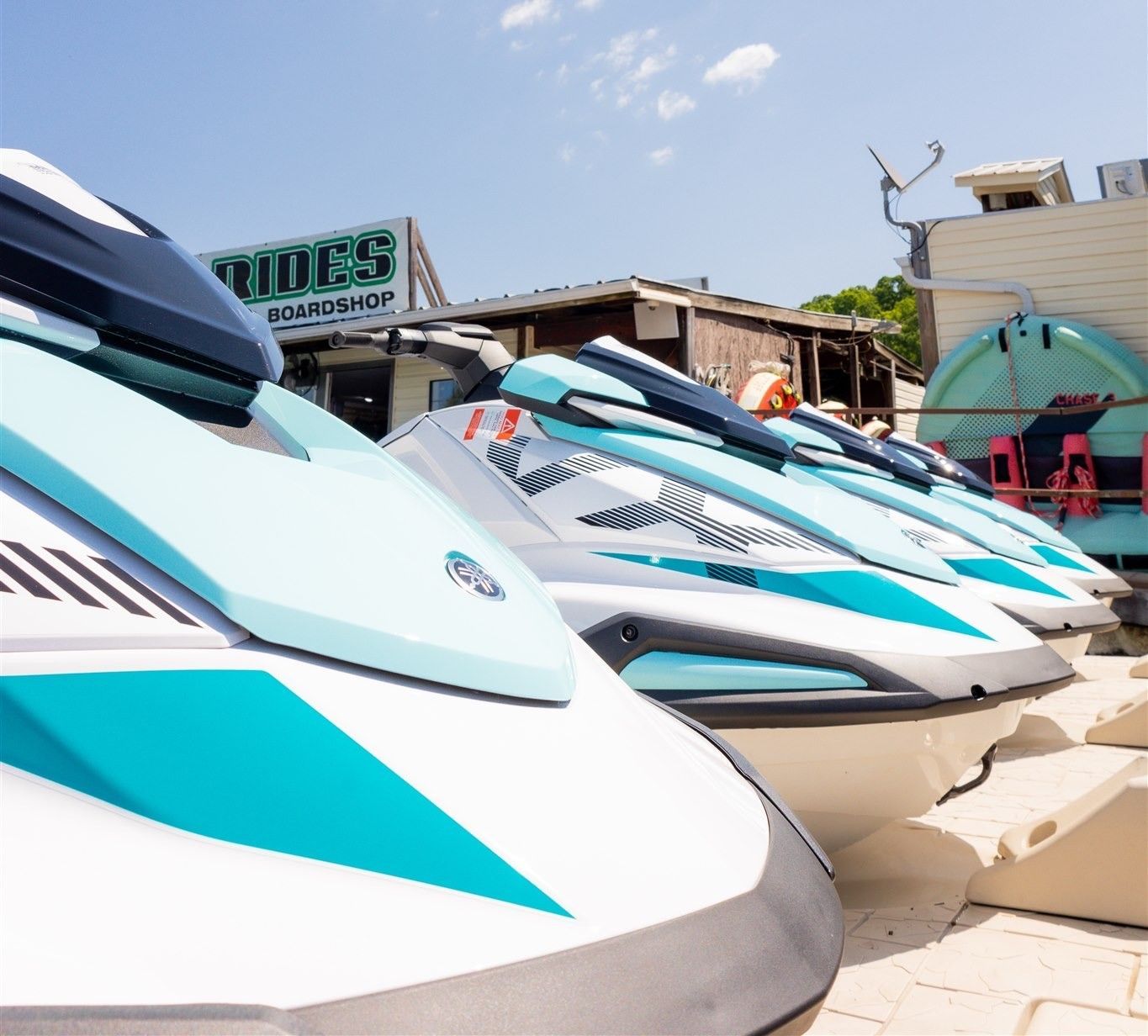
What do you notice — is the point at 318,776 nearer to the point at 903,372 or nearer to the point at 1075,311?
the point at 1075,311

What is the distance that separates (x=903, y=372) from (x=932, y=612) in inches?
616

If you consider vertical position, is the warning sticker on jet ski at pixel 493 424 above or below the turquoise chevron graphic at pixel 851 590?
above

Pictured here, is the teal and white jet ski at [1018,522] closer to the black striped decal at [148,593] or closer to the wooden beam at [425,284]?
the black striped decal at [148,593]

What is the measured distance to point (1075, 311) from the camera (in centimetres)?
999

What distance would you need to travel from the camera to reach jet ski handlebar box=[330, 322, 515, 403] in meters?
2.84

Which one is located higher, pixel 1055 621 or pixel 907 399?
pixel 1055 621

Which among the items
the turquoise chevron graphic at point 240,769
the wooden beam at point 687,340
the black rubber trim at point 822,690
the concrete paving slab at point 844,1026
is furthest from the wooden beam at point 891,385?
the turquoise chevron graphic at point 240,769

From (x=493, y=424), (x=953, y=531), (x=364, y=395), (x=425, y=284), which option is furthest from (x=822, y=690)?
(x=364, y=395)

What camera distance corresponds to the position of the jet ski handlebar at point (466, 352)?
284 cm

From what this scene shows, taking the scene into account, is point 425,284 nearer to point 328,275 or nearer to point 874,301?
point 328,275

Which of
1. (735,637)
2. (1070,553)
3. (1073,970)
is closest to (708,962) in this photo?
(735,637)

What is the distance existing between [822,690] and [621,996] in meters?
1.44

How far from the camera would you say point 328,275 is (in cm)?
1218

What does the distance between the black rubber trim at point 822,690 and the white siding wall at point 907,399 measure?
13.0 metres
